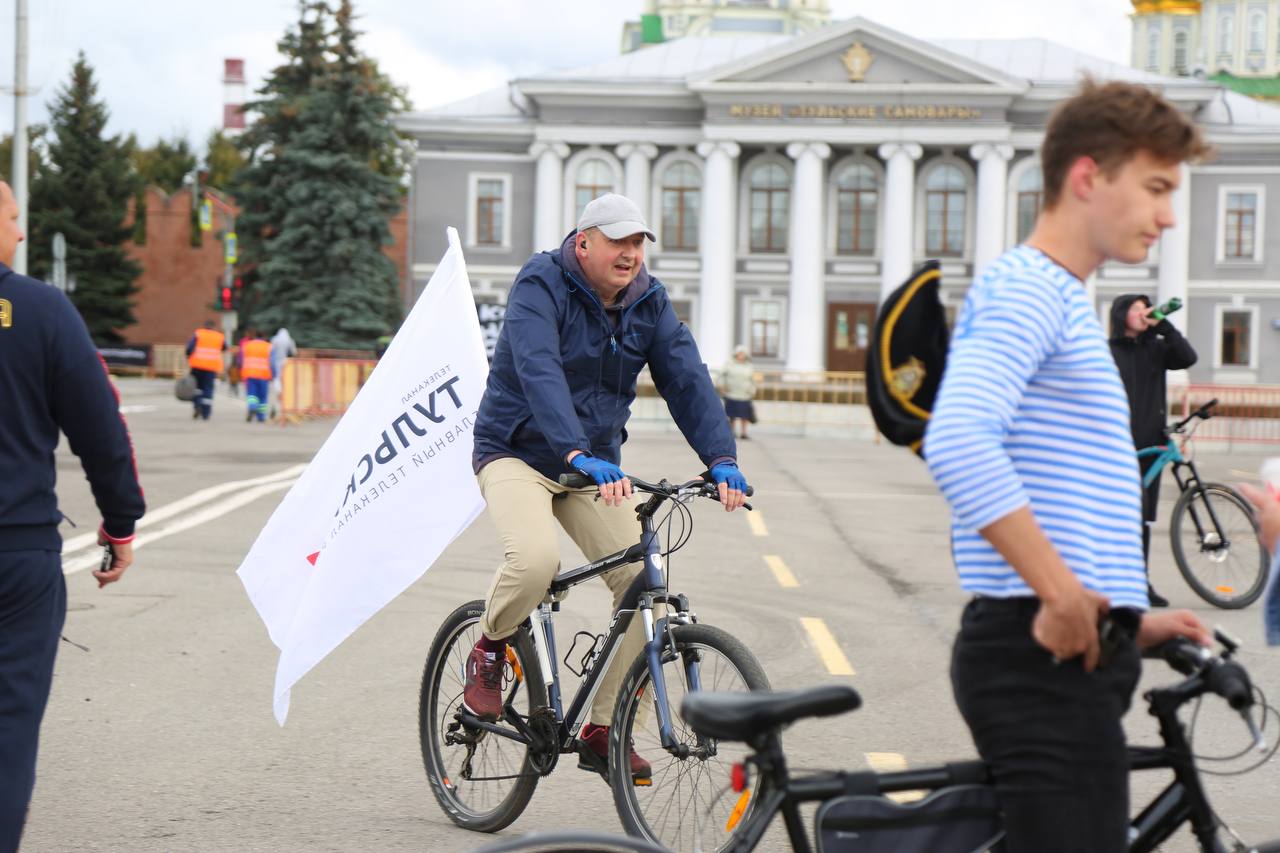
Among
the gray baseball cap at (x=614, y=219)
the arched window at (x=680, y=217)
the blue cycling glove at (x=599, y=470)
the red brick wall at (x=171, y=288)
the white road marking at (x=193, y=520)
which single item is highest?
the arched window at (x=680, y=217)

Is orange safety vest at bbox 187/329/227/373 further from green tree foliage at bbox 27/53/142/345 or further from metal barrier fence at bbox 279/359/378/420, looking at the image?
green tree foliage at bbox 27/53/142/345

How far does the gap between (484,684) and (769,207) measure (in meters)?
57.3

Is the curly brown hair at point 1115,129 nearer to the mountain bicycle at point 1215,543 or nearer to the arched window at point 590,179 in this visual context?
the mountain bicycle at point 1215,543

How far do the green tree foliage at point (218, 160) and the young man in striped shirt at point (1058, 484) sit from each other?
9224 centimetres

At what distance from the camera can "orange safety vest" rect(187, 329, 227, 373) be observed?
30.7 m

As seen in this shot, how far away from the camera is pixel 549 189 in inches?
2386

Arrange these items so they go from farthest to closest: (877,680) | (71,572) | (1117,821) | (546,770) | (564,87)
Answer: (564,87)
(71,572)
(877,680)
(546,770)
(1117,821)

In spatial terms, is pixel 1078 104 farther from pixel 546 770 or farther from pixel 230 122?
pixel 230 122

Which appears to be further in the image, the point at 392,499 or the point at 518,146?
the point at 518,146

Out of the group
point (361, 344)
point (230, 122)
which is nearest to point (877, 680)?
point (361, 344)

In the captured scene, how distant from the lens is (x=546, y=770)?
5.04 metres

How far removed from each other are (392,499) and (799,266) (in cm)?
5526

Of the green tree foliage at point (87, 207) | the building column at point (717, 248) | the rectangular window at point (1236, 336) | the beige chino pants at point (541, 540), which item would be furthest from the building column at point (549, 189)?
the beige chino pants at point (541, 540)

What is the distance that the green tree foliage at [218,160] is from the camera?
93.0 meters
